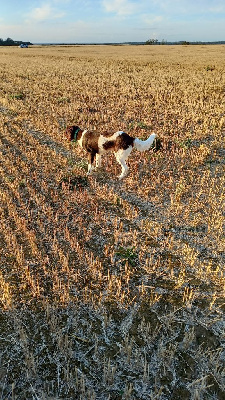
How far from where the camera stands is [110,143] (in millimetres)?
7504

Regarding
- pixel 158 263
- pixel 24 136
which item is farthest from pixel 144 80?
pixel 158 263

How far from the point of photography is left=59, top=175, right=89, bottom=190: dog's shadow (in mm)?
7578

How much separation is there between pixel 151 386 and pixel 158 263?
204cm

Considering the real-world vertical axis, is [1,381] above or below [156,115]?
below

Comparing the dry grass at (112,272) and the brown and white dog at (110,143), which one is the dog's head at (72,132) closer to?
the brown and white dog at (110,143)

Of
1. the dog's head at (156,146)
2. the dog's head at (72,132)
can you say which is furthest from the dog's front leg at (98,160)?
the dog's head at (156,146)

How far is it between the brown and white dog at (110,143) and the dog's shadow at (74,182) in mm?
403

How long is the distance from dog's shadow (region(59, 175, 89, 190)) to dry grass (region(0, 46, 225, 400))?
0.03 m

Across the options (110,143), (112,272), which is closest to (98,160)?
(110,143)

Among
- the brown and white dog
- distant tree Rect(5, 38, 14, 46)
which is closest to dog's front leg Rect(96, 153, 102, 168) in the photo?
the brown and white dog

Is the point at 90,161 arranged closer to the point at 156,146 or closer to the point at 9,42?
the point at 156,146

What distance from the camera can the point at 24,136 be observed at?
1102 centimetres

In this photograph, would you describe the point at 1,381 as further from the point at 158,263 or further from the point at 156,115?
the point at 156,115

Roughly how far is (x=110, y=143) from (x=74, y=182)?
1.46m
